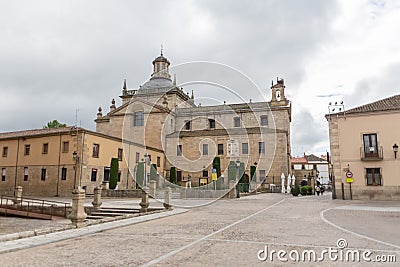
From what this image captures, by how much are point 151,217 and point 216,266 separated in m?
6.88

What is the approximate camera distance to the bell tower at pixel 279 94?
41.8 meters

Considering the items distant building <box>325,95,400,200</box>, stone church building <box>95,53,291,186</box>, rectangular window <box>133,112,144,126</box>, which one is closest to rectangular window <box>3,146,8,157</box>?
stone church building <box>95,53,291,186</box>

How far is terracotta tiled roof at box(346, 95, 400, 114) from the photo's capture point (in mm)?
19127

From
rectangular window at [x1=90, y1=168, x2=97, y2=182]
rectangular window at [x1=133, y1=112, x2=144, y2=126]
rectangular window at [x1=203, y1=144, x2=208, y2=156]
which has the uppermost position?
rectangular window at [x1=133, y1=112, x2=144, y2=126]

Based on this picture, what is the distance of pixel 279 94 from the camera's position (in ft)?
140

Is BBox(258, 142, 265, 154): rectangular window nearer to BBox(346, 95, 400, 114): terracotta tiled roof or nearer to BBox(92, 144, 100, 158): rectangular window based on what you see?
BBox(346, 95, 400, 114): terracotta tiled roof

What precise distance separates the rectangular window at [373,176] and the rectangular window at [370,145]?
85 centimetres

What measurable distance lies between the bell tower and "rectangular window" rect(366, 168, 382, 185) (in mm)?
23128

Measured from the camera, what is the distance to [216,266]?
471cm

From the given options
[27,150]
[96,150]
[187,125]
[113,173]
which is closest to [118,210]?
[113,173]

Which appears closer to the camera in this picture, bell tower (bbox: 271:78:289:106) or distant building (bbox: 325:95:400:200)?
distant building (bbox: 325:95:400:200)

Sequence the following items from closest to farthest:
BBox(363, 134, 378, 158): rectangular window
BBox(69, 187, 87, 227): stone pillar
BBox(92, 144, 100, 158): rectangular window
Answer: BBox(69, 187, 87, 227): stone pillar → BBox(363, 134, 378, 158): rectangular window → BBox(92, 144, 100, 158): rectangular window

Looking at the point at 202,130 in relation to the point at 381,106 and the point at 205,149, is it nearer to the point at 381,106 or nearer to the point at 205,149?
the point at 205,149

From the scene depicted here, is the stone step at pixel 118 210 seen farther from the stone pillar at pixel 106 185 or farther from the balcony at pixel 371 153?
the balcony at pixel 371 153
